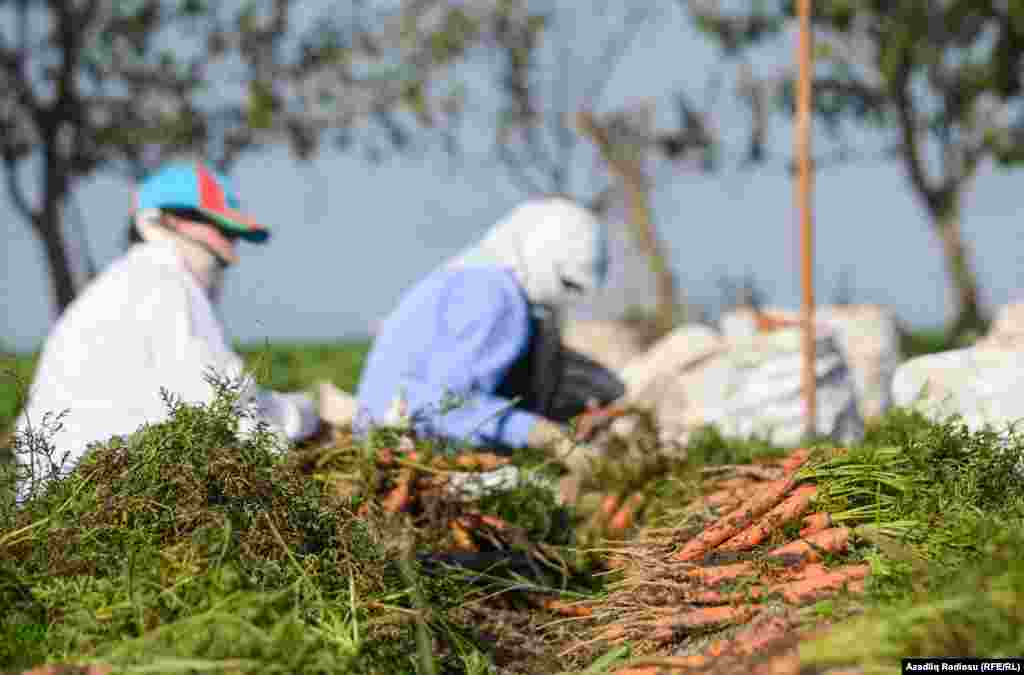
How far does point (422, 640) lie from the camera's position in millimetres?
2365

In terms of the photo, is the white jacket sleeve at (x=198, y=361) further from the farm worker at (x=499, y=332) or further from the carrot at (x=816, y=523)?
the carrot at (x=816, y=523)

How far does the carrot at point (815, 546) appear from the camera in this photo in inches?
110

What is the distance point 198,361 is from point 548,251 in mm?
1918

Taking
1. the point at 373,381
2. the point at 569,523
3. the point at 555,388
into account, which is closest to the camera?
the point at 569,523

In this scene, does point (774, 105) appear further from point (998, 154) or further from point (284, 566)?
point (284, 566)

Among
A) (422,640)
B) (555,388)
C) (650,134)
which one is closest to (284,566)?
(422,640)

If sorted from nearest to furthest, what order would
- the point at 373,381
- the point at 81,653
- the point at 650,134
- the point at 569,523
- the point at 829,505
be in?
1. the point at 81,653
2. the point at 829,505
3. the point at 569,523
4. the point at 373,381
5. the point at 650,134

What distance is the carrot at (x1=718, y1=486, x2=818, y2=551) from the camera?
3.02m

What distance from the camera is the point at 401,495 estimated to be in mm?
3967

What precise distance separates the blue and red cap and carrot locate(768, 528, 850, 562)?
2.89 meters

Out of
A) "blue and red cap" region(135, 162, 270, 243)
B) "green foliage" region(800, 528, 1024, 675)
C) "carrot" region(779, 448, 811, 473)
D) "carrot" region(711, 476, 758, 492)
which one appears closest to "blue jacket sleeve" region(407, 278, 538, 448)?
"blue and red cap" region(135, 162, 270, 243)

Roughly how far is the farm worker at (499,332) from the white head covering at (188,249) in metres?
0.79

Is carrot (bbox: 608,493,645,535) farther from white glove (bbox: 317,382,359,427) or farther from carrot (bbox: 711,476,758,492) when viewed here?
white glove (bbox: 317,382,359,427)

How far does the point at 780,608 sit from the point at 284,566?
0.99 metres
